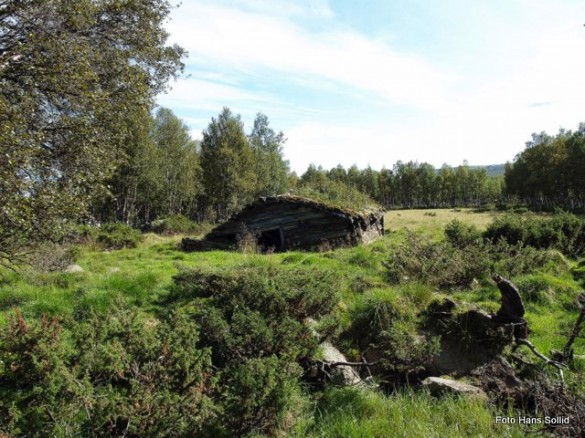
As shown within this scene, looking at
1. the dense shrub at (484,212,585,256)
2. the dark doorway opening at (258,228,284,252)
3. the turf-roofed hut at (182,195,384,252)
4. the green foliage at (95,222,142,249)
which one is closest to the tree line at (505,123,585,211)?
the dense shrub at (484,212,585,256)

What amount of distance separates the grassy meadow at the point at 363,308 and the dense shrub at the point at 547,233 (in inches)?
71.6

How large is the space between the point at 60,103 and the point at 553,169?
6660 centimetres

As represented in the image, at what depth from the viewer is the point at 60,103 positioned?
32.0 ft

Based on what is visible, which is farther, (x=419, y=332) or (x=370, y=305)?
(x=370, y=305)

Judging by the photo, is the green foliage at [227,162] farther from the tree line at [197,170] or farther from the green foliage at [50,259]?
the green foliage at [50,259]

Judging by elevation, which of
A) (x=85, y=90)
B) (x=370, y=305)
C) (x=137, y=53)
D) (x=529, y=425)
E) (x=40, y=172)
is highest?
(x=137, y=53)

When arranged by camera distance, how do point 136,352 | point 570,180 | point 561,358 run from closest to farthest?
1. point 136,352
2. point 561,358
3. point 570,180

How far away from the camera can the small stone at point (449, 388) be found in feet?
17.9

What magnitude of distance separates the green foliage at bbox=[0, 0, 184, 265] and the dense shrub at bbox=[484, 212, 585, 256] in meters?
13.5

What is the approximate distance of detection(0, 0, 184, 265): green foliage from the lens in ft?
20.6

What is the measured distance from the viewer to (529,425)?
4.67m

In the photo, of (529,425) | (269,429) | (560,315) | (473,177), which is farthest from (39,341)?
(473,177)

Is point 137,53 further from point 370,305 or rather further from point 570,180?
point 570,180

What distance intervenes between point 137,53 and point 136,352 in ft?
33.7
